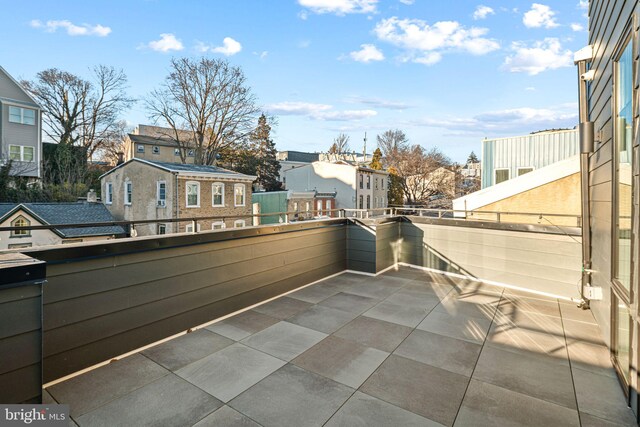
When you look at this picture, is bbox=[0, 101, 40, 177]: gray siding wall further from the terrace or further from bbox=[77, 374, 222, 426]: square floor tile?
bbox=[77, 374, 222, 426]: square floor tile

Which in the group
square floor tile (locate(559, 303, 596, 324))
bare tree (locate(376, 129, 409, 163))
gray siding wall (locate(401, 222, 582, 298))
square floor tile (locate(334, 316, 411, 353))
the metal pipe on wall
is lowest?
square floor tile (locate(559, 303, 596, 324))

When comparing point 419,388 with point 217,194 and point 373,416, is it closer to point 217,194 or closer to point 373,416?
point 373,416

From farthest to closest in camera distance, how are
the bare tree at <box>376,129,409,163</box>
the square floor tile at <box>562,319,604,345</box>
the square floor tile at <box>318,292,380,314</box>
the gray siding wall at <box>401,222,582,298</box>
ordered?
the bare tree at <box>376,129,409,163</box>
the gray siding wall at <box>401,222,582,298</box>
the square floor tile at <box>318,292,380,314</box>
the square floor tile at <box>562,319,604,345</box>

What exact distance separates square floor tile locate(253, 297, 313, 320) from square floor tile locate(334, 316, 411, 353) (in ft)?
2.97

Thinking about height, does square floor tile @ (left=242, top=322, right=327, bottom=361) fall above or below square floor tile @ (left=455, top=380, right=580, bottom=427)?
above

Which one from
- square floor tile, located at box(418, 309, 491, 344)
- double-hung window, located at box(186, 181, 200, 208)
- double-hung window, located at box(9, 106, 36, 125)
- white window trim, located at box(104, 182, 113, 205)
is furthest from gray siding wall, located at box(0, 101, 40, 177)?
square floor tile, located at box(418, 309, 491, 344)

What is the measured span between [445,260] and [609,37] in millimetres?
4823

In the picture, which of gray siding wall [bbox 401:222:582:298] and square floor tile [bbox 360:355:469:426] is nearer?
square floor tile [bbox 360:355:469:426]

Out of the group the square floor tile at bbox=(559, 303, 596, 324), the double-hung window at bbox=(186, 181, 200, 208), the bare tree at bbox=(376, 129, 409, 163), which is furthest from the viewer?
the bare tree at bbox=(376, 129, 409, 163)

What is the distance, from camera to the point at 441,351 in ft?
11.3

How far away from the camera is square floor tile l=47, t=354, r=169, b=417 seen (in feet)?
8.21

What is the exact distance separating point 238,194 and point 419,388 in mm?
17268

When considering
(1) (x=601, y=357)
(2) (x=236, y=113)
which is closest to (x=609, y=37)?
(1) (x=601, y=357)

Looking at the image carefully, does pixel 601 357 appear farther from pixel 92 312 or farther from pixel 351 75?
pixel 351 75
